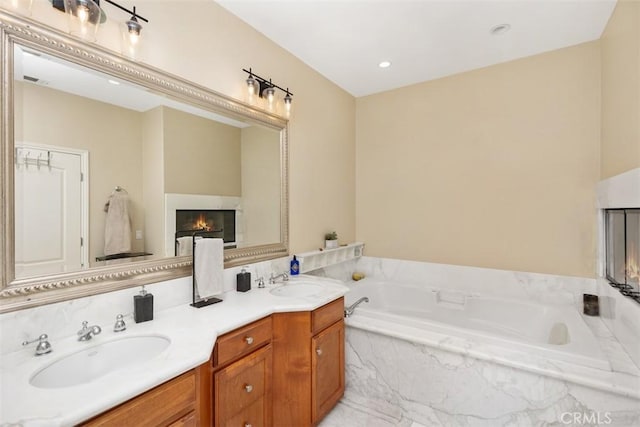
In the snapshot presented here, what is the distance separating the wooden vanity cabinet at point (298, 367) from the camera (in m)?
1.70

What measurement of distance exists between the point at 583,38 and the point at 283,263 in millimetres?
2995

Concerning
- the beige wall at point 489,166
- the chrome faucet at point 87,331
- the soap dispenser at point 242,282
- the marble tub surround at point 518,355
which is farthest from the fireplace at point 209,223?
the beige wall at point 489,166

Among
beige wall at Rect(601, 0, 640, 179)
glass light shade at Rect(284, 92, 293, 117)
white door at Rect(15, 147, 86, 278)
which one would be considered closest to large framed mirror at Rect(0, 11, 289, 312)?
white door at Rect(15, 147, 86, 278)

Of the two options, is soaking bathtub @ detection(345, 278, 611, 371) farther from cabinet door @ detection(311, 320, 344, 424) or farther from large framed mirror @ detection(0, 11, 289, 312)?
large framed mirror @ detection(0, 11, 289, 312)

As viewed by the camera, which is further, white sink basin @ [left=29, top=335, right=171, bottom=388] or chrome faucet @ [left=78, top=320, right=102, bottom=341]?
chrome faucet @ [left=78, top=320, right=102, bottom=341]

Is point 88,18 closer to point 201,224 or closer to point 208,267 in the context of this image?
point 201,224

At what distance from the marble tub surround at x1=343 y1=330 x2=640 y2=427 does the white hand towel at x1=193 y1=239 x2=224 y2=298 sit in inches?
43.8

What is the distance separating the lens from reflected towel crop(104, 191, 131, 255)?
4.70ft

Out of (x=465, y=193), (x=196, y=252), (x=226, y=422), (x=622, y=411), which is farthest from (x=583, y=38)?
(x=226, y=422)

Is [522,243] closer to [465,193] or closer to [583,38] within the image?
[465,193]

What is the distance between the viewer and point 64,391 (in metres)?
0.88

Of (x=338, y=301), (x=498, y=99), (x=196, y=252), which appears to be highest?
(x=498, y=99)

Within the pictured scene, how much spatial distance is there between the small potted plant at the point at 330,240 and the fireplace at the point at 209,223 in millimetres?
1136

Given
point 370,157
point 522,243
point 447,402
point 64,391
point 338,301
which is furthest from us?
point 370,157
